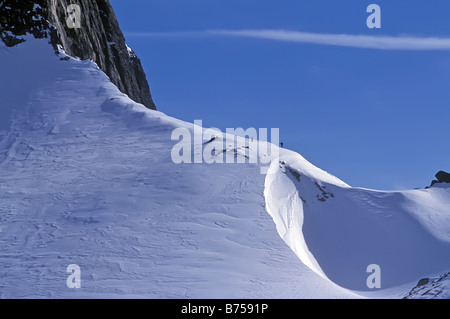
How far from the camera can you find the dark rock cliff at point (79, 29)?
34500 millimetres

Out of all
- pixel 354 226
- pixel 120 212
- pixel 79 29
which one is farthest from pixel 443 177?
pixel 79 29

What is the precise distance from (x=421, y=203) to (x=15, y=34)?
25.6 metres

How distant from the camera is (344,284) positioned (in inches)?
949

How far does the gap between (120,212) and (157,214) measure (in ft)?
4.42

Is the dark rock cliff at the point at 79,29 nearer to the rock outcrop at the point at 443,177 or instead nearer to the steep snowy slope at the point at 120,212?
the steep snowy slope at the point at 120,212

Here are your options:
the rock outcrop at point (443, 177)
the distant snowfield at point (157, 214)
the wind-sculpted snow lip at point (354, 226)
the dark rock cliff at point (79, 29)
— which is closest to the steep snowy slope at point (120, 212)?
the distant snowfield at point (157, 214)

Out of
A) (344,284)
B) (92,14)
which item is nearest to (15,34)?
(92,14)

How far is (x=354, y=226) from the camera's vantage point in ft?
93.8

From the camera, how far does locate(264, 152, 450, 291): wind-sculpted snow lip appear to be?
82.9 feet

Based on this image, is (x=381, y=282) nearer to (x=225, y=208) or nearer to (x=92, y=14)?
(x=225, y=208)

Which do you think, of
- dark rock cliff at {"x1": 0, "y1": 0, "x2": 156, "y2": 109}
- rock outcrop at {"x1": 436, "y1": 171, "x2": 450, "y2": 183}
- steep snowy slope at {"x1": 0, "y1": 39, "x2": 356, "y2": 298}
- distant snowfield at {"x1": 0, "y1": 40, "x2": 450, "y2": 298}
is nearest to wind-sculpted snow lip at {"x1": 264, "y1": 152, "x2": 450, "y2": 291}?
distant snowfield at {"x1": 0, "y1": 40, "x2": 450, "y2": 298}

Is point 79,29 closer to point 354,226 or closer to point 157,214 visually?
point 157,214

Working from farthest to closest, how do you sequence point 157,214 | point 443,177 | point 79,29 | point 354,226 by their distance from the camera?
point 443,177 < point 79,29 < point 354,226 < point 157,214
